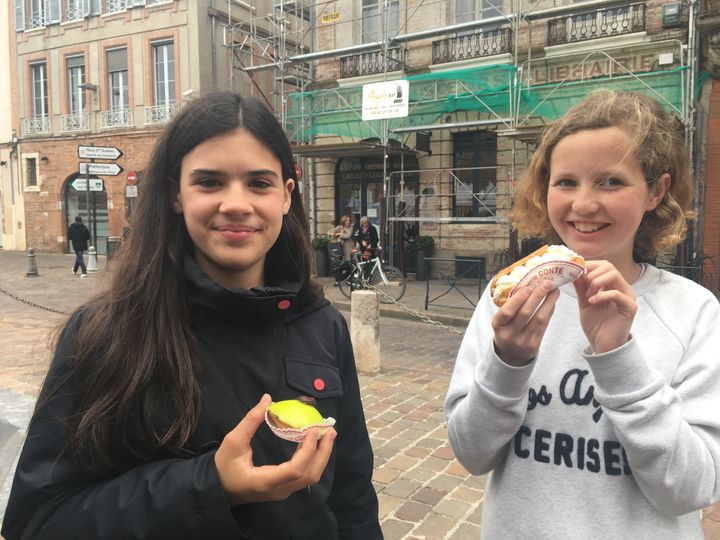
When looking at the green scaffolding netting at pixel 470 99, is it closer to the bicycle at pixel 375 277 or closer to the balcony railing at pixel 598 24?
the balcony railing at pixel 598 24

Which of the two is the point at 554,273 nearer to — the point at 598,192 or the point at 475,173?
the point at 598,192

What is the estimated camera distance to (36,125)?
26297mm

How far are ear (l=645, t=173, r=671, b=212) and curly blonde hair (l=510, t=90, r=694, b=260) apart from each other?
0.04 ft

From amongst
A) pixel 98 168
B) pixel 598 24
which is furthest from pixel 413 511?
pixel 98 168

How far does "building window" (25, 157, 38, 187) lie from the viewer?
26.5 m

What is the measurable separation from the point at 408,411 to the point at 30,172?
2737cm

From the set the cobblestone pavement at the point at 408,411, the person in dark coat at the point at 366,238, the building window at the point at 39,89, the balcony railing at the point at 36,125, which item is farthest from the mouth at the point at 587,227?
the building window at the point at 39,89

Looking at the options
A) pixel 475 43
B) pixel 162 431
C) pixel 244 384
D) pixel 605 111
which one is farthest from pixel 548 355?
pixel 475 43

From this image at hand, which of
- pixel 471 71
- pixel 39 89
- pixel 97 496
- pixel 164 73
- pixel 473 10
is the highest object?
pixel 39 89

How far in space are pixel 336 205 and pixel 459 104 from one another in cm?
576

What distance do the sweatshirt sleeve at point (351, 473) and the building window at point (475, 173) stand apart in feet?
45.5

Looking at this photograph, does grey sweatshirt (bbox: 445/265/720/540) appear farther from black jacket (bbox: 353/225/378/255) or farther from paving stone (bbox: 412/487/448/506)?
black jacket (bbox: 353/225/378/255)

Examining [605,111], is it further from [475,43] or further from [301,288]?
[475,43]

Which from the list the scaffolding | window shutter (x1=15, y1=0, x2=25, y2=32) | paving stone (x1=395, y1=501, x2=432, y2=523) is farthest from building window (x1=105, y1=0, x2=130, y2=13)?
paving stone (x1=395, y1=501, x2=432, y2=523)
